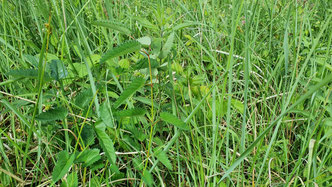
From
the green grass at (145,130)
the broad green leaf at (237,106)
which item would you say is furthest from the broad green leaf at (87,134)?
the broad green leaf at (237,106)

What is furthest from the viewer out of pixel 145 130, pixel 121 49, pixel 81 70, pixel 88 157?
pixel 81 70

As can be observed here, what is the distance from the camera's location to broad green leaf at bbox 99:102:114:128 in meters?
0.80

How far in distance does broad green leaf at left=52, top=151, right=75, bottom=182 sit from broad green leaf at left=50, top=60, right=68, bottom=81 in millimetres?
245

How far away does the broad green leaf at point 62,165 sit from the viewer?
2.34ft

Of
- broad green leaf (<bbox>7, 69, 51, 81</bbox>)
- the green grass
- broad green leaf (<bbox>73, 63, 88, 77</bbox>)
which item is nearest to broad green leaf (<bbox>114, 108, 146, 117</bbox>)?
the green grass

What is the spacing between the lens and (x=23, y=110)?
114 centimetres

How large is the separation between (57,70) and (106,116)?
23 cm

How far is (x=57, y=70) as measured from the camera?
89 centimetres

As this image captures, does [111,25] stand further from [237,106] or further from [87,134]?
[237,106]

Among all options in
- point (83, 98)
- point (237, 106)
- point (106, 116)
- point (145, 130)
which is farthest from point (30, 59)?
point (237, 106)

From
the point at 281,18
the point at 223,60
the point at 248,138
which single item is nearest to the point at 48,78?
the point at 248,138

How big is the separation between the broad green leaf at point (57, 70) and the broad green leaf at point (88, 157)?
0.80ft

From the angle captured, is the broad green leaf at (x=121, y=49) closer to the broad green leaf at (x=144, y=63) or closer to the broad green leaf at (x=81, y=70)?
the broad green leaf at (x=144, y=63)

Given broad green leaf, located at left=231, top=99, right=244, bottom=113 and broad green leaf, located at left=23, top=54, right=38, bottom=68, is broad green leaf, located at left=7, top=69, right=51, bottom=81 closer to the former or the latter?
broad green leaf, located at left=23, top=54, right=38, bottom=68
